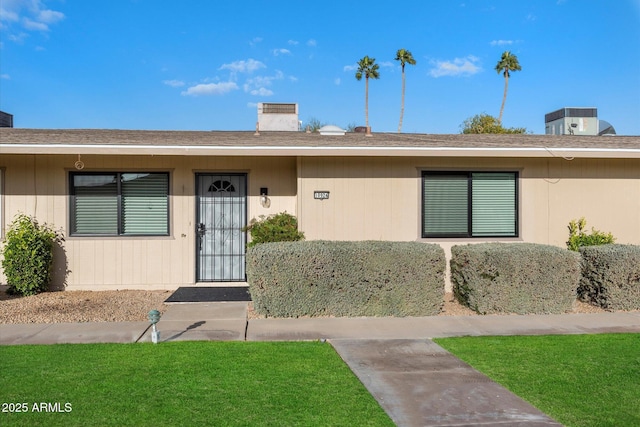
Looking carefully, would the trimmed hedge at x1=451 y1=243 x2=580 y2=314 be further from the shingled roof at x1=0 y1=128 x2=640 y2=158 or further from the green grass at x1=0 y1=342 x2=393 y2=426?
the green grass at x1=0 y1=342 x2=393 y2=426

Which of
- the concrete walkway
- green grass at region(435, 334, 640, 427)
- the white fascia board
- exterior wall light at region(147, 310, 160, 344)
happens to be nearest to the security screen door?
the white fascia board

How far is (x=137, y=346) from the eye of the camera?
5.84 m

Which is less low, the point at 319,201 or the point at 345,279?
the point at 319,201

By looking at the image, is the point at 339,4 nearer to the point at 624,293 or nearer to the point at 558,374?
the point at 624,293

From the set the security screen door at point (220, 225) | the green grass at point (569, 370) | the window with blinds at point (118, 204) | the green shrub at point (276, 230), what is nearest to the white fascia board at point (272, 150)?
the window with blinds at point (118, 204)

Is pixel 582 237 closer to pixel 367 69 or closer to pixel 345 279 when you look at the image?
pixel 345 279

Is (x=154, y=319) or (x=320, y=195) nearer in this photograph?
(x=154, y=319)

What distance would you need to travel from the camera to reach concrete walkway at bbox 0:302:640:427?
4113 millimetres

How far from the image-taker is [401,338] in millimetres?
6348

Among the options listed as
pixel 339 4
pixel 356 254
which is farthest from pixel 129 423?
pixel 339 4

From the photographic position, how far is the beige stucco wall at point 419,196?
9375 millimetres

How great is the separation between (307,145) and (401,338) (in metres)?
4.09

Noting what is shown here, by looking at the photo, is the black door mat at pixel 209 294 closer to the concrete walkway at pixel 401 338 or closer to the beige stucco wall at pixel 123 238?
the concrete walkway at pixel 401 338

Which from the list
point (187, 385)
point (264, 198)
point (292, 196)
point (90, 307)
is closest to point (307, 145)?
point (292, 196)
